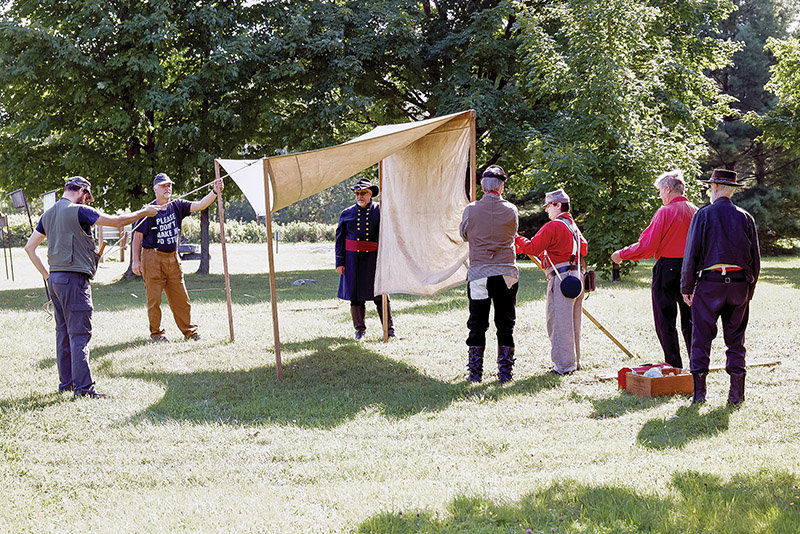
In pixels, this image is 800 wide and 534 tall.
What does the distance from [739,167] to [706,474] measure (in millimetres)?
32437

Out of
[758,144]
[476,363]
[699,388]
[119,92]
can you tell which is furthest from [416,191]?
[758,144]

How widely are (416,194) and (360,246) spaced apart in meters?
1.18

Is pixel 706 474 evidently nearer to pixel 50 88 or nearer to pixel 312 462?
pixel 312 462

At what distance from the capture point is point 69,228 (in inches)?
234

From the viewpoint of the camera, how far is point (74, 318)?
19.7 feet

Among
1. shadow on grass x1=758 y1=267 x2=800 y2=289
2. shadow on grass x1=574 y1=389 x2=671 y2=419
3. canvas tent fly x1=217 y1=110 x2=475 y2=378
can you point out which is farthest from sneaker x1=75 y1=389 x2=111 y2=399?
shadow on grass x1=758 y1=267 x2=800 y2=289

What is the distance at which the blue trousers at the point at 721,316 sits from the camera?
208 inches

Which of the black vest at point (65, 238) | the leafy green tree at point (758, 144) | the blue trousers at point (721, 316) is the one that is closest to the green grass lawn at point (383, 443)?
the blue trousers at point (721, 316)

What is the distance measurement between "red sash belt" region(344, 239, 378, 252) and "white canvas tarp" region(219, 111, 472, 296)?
22.6 inches

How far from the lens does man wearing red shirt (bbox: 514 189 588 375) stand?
6.72m

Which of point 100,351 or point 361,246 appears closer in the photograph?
point 100,351

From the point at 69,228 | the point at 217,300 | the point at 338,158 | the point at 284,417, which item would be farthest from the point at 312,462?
the point at 217,300

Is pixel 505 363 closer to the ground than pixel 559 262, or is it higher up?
closer to the ground

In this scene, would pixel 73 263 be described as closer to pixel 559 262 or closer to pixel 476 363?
pixel 476 363
